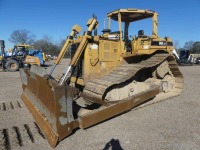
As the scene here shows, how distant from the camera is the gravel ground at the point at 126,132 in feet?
14.3

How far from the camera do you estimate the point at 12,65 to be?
789 inches

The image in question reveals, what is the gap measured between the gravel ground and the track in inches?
31.3

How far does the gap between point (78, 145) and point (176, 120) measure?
2.66 m

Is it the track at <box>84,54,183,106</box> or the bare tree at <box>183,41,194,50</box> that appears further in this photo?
the bare tree at <box>183,41,194,50</box>

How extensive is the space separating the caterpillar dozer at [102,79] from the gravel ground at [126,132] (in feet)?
0.71

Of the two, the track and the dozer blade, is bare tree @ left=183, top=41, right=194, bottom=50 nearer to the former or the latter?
the track

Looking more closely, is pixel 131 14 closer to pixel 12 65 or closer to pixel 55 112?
pixel 55 112

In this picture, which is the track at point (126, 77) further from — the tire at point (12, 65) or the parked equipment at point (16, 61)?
the tire at point (12, 65)

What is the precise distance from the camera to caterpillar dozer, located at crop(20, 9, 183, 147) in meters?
4.63

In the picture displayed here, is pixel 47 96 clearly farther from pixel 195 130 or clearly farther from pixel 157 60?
pixel 157 60

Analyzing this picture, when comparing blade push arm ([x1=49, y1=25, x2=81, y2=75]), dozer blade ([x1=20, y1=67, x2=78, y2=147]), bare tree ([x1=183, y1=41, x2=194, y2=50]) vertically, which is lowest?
dozer blade ([x1=20, y1=67, x2=78, y2=147])

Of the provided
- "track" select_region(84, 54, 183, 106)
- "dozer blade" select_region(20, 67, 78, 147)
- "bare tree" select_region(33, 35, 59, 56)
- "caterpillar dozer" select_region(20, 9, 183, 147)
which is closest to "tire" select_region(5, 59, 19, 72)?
"caterpillar dozer" select_region(20, 9, 183, 147)

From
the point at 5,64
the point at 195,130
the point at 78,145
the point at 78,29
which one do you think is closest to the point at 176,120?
the point at 195,130

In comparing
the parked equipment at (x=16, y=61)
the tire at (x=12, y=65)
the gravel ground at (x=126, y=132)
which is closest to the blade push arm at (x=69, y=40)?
the gravel ground at (x=126, y=132)
